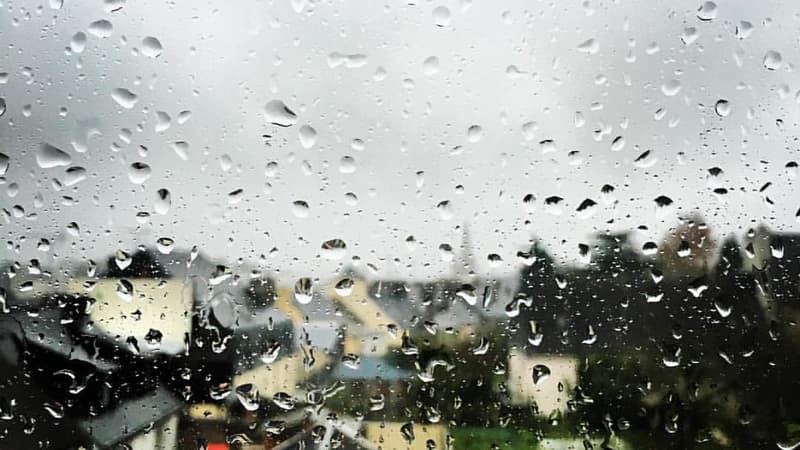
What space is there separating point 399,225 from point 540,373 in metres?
0.27

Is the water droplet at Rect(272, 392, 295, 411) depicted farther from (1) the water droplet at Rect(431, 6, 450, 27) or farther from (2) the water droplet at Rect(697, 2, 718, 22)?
(2) the water droplet at Rect(697, 2, 718, 22)

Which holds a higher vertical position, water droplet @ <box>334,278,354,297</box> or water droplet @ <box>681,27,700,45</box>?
water droplet @ <box>681,27,700,45</box>

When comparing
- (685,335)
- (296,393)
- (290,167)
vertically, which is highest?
(290,167)

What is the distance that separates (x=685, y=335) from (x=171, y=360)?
0.68 meters

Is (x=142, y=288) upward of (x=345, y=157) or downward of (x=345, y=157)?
downward

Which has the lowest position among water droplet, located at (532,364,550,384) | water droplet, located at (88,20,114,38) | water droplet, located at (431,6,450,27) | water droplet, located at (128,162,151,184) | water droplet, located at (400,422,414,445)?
water droplet, located at (400,422,414,445)

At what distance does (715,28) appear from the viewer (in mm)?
917

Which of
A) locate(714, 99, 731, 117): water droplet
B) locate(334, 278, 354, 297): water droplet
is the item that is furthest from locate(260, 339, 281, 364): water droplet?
locate(714, 99, 731, 117): water droplet

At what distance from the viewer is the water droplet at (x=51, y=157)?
89cm

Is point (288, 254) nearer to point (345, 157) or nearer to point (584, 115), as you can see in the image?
point (345, 157)

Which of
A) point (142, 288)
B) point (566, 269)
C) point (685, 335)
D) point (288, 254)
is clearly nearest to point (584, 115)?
point (566, 269)

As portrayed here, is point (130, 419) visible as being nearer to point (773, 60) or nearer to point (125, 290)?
point (125, 290)

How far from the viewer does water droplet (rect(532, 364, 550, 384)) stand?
0.85 m

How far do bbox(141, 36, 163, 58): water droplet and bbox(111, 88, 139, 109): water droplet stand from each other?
0.06 m
